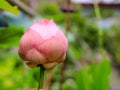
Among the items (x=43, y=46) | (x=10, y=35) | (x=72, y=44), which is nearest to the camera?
(x=43, y=46)

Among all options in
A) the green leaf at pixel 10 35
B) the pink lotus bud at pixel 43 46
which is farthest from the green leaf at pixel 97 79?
the pink lotus bud at pixel 43 46

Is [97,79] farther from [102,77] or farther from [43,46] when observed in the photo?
[43,46]

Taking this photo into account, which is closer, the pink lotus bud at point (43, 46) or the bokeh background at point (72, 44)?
the pink lotus bud at point (43, 46)

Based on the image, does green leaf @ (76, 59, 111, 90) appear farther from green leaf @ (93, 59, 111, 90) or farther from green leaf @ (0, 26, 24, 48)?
green leaf @ (0, 26, 24, 48)

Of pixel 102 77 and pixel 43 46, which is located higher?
pixel 43 46

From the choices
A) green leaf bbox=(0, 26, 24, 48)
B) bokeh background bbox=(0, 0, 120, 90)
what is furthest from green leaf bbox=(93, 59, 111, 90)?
green leaf bbox=(0, 26, 24, 48)

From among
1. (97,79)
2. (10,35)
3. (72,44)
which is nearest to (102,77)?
(97,79)

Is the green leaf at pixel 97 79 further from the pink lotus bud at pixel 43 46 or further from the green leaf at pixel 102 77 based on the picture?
the pink lotus bud at pixel 43 46
